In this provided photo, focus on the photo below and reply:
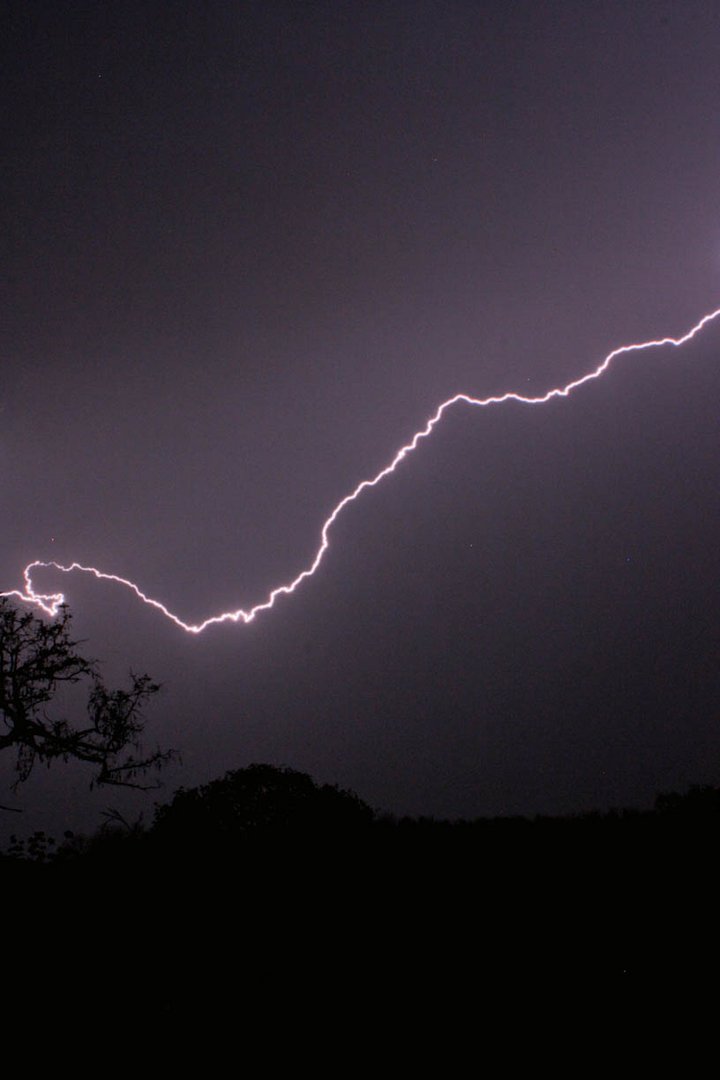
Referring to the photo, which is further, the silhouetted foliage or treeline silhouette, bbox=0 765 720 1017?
the silhouetted foliage

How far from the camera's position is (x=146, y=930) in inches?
172

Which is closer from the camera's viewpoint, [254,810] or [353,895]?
[353,895]

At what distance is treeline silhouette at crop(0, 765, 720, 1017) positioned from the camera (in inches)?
145

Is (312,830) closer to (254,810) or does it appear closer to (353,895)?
(254,810)

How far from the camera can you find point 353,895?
4.63 metres

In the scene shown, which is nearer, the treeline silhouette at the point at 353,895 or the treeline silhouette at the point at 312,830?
the treeline silhouette at the point at 353,895

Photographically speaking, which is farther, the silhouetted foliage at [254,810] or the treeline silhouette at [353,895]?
the silhouetted foliage at [254,810]

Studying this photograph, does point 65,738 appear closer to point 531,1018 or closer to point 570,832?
point 570,832

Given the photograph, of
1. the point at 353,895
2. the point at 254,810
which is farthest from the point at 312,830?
the point at 353,895

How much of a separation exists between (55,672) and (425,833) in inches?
185

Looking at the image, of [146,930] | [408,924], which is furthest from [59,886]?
[408,924]

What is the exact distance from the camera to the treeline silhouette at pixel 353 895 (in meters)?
3.69

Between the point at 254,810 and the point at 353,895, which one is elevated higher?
the point at 254,810

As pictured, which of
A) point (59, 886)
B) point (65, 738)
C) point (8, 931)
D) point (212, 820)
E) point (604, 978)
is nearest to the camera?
point (604, 978)
